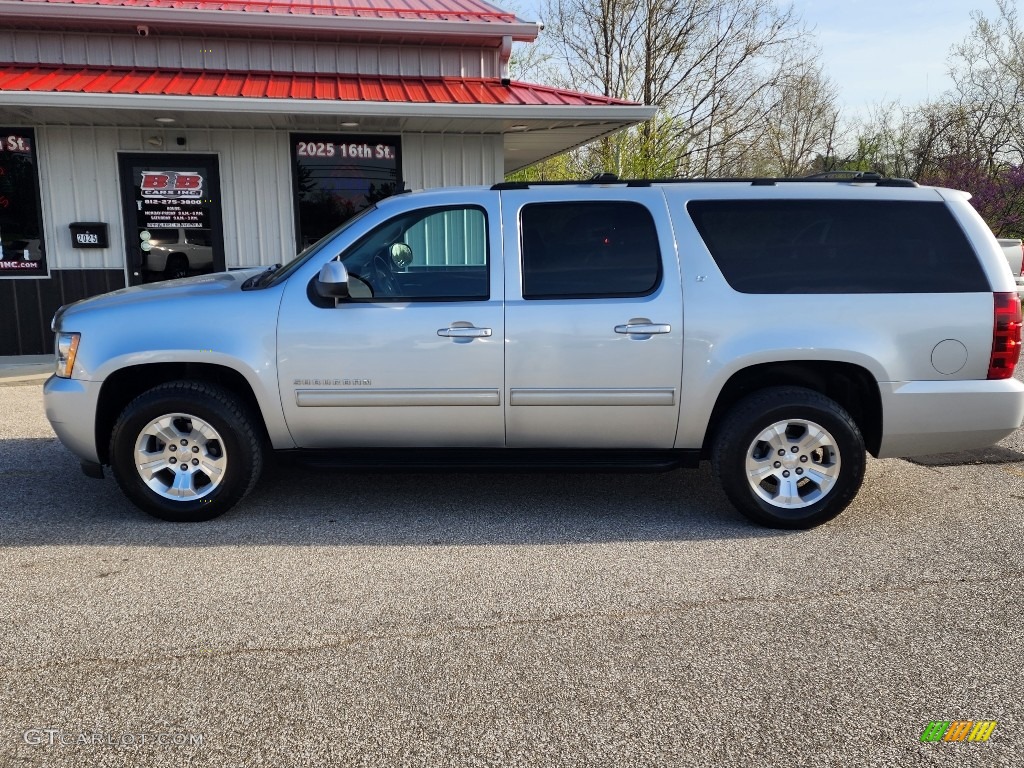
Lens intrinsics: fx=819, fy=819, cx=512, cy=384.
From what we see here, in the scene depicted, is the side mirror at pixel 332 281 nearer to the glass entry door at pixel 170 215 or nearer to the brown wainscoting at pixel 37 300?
the glass entry door at pixel 170 215

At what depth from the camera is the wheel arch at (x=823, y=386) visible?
4605mm

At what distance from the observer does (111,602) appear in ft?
12.0

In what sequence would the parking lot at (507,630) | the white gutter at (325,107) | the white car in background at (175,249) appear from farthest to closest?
the white car in background at (175,249), the white gutter at (325,107), the parking lot at (507,630)

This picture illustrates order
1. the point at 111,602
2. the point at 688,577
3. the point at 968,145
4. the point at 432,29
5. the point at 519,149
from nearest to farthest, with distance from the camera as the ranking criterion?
the point at 111,602, the point at 688,577, the point at 432,29, the point at 519,149, the point at 968,145

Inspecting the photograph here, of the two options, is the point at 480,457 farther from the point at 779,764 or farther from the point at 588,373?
the point at 779,764

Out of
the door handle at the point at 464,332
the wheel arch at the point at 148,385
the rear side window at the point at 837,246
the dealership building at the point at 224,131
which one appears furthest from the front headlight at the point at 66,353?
the dealership building at the point at 224,131

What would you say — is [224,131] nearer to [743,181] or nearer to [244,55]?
[244,55]

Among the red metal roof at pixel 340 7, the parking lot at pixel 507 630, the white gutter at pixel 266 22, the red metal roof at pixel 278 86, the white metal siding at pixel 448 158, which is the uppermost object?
the red metal roof at pixel 340 7

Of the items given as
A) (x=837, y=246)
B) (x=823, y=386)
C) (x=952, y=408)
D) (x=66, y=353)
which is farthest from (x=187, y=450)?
(x=952, y=408)

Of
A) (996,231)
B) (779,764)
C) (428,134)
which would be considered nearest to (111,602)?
(779,764)

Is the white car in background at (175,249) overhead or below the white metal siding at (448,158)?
below

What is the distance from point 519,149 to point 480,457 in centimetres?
980

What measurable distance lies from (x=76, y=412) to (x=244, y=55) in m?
6.98

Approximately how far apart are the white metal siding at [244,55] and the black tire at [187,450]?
6884mm
